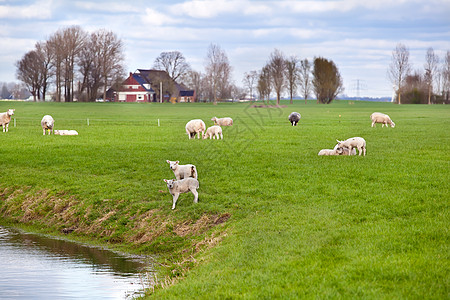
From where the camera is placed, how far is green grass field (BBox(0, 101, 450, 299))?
10523 mm

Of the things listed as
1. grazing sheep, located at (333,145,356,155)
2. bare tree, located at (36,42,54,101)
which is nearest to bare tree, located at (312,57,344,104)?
bare tree, located at (36,42,54,101)

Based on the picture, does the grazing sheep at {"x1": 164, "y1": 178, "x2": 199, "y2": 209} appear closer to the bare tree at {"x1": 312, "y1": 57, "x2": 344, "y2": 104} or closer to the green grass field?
the green grass field

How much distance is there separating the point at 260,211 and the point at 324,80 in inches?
5606

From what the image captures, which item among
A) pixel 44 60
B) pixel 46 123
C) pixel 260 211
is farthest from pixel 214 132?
pixel 44 60

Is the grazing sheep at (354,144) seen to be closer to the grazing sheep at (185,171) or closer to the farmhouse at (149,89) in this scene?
the grazing sheep at (185,171)

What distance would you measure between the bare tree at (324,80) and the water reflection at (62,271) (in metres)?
142

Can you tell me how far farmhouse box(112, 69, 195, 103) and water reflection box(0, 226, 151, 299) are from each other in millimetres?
128949

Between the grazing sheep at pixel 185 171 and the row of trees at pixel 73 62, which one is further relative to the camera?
the row of trees at pixel 73 62

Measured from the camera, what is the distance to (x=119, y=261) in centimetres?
1559

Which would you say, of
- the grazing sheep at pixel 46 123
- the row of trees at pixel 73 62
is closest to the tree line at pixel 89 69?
the row of trees at pixel 73 62

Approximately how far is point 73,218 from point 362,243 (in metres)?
11.7

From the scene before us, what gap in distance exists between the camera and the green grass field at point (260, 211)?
34.5ft

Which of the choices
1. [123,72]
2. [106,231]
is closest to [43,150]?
[106,231]

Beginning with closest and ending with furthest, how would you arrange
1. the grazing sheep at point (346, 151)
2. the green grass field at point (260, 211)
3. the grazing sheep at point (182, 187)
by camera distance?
the green grass field at point (260, 211) → the grazing sheep at point (182, 187) → the grazing sheep at point (346, 151)
